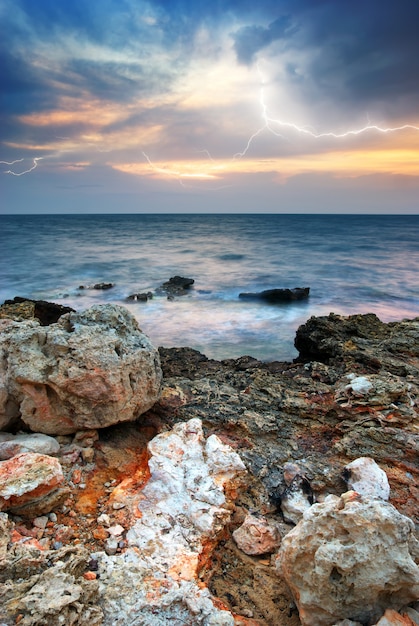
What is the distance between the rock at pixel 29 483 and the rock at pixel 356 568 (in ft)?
5.95

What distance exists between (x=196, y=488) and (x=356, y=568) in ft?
4.39

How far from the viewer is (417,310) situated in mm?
15938

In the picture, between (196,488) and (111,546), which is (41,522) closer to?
(111,546)

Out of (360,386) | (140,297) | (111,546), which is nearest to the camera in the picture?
(111,546)

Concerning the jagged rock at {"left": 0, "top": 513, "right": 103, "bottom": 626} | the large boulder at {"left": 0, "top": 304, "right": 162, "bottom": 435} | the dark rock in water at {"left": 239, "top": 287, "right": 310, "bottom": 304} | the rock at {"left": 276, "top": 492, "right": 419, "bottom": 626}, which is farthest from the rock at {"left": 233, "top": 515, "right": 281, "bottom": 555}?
the dark rock in water at {"left": 239, "top": 287, "right": 310, "bottom": 304}

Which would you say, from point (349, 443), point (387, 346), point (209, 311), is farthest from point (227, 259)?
point (349, 443)

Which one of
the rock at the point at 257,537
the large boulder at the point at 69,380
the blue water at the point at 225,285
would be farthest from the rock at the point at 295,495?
the blue water at the point at 225,285

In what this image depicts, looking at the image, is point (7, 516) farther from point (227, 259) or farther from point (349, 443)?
point (227, 259)

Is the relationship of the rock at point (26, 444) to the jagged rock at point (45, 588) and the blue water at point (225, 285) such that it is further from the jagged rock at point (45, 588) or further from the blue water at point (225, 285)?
the blue water at point (225, 285)

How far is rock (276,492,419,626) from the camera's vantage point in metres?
2.47

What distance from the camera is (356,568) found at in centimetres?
249

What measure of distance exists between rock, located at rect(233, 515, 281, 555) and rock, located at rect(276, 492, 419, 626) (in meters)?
0.54

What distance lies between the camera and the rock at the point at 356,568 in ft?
8.10

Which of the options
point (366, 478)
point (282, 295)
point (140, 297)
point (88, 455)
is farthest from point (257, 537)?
point (140, 297)
